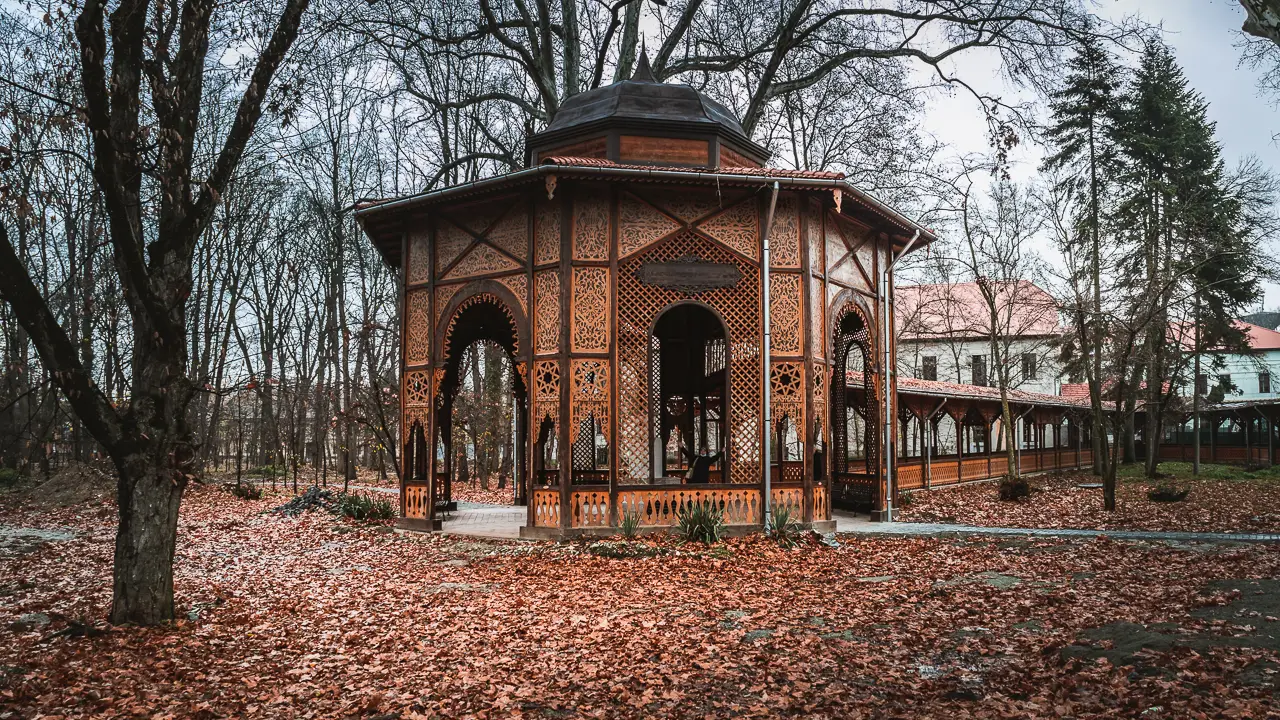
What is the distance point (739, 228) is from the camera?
488 inches

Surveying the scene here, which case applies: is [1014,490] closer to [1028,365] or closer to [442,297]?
[442,297]

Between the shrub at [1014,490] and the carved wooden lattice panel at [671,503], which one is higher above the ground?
the carved wooden lattice panel at [671,503]

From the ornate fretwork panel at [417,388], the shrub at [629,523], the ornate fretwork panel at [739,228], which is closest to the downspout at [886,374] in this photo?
the ornate fretwork panel at [739,228]

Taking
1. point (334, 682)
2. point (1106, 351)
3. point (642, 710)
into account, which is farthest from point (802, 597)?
point (1106, 351)

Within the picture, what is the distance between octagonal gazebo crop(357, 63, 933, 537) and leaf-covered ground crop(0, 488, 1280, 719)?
6.60 ft

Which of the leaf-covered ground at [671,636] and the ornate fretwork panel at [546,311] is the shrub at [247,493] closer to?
the leaf-covered ground at [671,636]

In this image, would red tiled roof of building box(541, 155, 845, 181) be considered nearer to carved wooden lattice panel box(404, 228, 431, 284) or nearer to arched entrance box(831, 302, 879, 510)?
carved wooden lattice panel box(404, 228, 431, 284)

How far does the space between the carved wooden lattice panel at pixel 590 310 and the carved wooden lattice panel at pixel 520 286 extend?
823 millimetres

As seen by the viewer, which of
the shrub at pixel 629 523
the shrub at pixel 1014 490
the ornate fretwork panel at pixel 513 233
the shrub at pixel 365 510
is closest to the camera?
the shrub at pixel 629 523

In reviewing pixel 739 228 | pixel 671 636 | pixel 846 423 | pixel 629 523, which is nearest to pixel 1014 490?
pixel 846 423

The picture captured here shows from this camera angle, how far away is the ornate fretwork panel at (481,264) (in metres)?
→ 12.6

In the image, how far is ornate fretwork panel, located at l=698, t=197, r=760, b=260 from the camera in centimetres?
1232

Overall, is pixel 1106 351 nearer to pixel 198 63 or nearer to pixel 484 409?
pixel 484 409

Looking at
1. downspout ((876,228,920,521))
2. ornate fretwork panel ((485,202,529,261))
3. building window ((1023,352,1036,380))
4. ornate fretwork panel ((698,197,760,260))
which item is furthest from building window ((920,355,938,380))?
ornate fretwork panel ((485,202,529,261))
